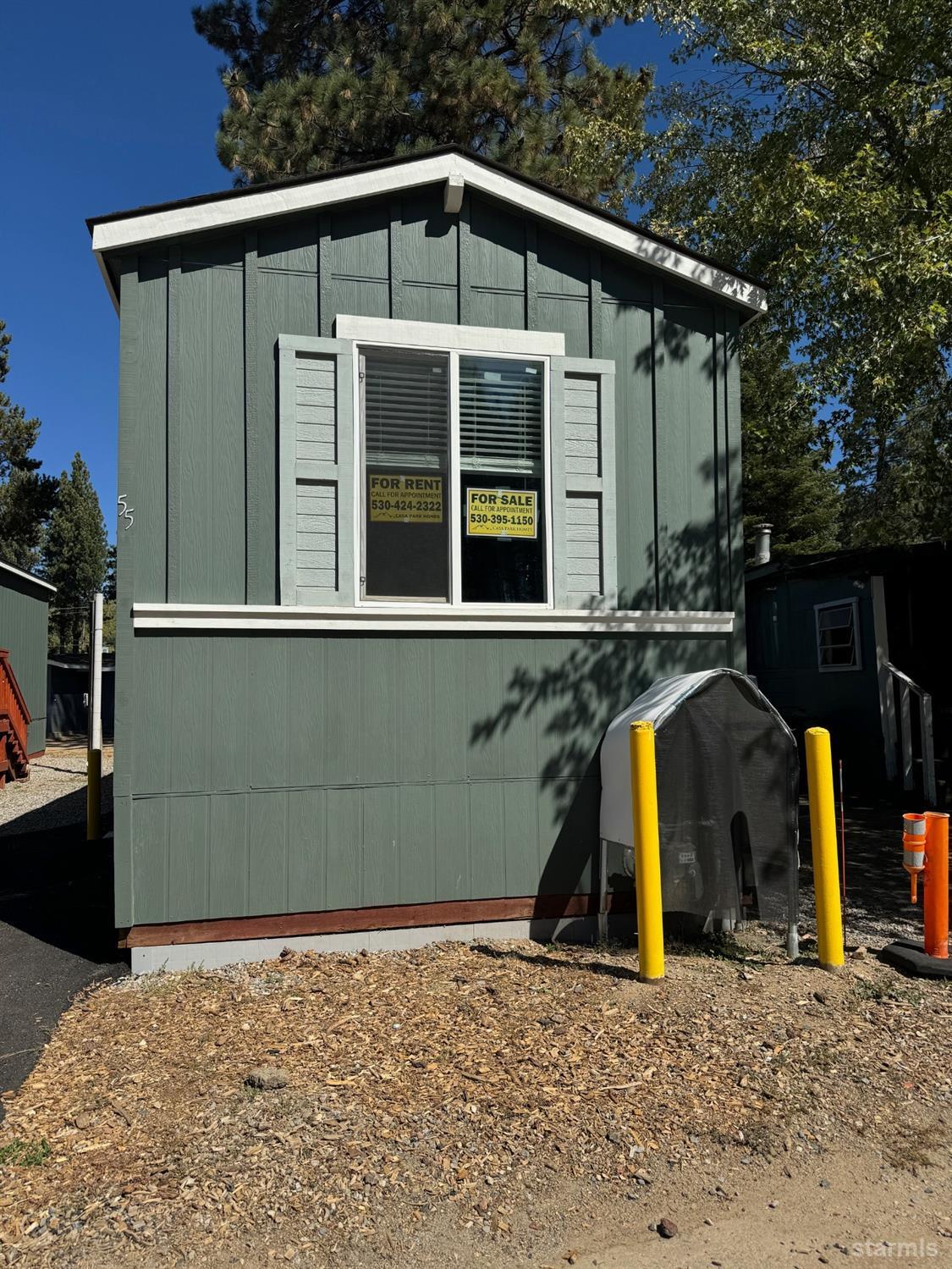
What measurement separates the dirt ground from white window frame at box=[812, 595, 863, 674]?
8432 mm

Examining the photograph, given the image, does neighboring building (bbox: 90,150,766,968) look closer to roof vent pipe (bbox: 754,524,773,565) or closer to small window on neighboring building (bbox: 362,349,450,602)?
small window on neighboring building (bbox: 362,349,450,602)

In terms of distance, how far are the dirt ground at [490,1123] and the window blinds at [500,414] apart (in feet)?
9.51

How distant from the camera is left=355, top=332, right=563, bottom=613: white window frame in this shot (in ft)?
16.5

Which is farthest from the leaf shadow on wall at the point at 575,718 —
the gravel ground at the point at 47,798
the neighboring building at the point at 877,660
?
Result: the gravel ground at the point at 47,798

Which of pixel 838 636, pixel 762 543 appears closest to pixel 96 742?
pixel 838 636

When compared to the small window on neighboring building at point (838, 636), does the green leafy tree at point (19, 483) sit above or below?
above

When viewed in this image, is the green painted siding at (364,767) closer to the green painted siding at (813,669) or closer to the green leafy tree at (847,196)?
the green leafy tree at (847,196)

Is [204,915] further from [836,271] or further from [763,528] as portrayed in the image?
[763,528]

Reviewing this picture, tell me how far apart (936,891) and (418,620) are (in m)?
3.12

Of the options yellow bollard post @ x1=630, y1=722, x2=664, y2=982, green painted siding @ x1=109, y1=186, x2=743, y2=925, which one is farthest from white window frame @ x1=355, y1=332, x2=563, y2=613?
yellow bollard post @ x1=630, y1=722, x2=664, y2=982

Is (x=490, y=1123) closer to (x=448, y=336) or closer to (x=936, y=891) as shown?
(x=936, y=891)

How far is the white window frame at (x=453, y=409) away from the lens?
504 cm

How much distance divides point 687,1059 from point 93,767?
691 cm

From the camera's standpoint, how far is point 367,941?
194 inches
